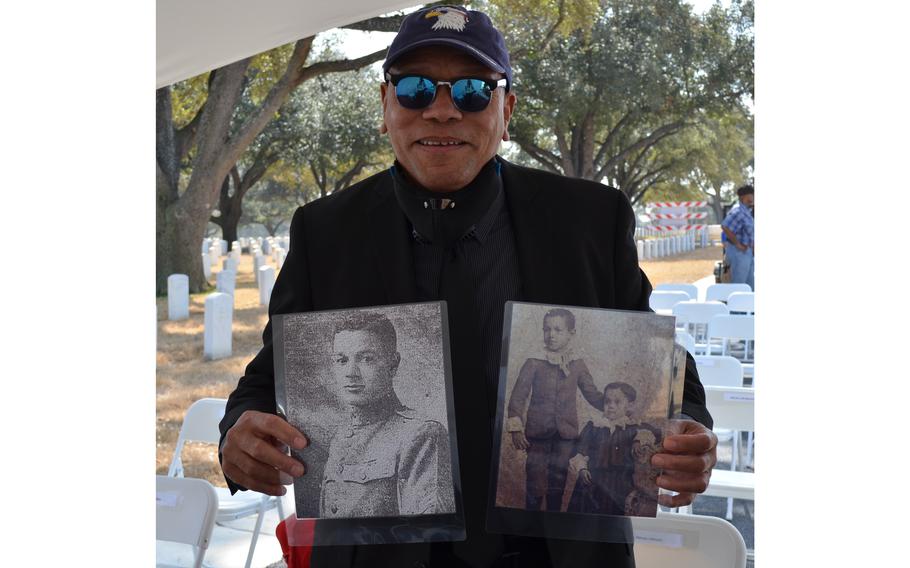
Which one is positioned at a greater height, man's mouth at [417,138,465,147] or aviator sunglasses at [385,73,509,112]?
aviator sunglasses at [385,73,509,112]

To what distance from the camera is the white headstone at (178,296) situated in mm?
15016

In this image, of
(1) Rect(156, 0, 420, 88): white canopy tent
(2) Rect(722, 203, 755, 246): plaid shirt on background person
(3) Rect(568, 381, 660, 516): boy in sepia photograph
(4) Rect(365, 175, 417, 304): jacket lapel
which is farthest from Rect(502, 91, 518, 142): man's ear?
(2) Rect(722, 203, 755, 246): plaid shirt on background person

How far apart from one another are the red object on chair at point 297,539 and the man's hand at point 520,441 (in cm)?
42

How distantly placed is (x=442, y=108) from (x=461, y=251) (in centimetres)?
30

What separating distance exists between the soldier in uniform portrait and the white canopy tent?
2399 millimetres

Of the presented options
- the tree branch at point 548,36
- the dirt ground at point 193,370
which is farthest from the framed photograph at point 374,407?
the tree branch at point 548,36

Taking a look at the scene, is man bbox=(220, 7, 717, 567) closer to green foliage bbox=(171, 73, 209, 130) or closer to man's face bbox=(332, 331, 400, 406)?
man's face bbox=(332, 331, 400, 406)

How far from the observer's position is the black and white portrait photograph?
64.2 inches

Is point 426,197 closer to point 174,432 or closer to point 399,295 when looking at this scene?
point 399,295

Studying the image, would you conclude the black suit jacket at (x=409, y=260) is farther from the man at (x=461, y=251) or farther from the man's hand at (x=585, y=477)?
the man's hand at (x=585, y=477)

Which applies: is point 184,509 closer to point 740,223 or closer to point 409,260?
point 409,260

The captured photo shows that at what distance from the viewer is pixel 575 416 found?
1651 millimetres

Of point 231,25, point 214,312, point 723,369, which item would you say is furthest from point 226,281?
point 231,25
